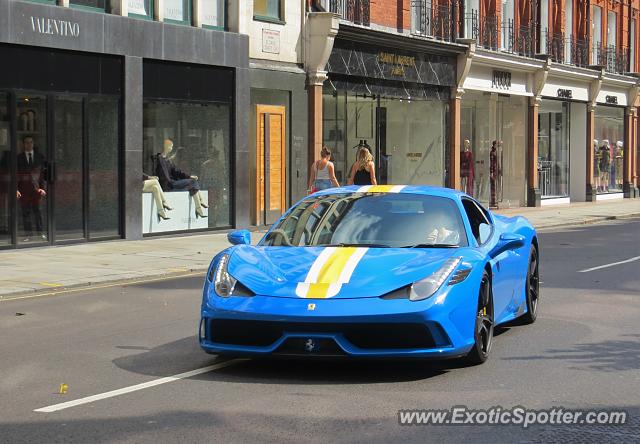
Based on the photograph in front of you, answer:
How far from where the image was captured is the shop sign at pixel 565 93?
4010 cm

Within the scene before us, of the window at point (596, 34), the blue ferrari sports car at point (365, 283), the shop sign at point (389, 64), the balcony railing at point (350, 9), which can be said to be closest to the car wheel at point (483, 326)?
the blue ferrari sports car at point (365, 283)

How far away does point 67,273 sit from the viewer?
15.4 meters

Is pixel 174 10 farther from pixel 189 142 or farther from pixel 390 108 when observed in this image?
pixel 390 108

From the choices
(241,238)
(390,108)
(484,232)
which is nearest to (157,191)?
(390,108)

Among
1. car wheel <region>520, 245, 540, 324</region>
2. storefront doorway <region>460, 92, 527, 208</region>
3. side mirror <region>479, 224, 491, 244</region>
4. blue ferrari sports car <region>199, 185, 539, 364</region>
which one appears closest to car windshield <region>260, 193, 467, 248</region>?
blue ferrari sports car <region>199, 185, 539, 364</region>

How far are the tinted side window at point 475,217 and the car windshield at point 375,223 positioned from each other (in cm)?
20

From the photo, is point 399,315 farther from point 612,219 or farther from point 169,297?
point 612,219

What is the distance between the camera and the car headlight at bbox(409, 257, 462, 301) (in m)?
7.64

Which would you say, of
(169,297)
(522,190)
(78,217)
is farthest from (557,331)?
(522,190)

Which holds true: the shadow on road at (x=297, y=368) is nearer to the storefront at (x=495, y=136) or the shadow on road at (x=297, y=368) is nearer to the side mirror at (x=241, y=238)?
the side mirror at (x=241, y=238)

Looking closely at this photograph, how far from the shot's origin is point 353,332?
752cm

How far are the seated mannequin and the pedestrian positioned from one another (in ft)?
12.0

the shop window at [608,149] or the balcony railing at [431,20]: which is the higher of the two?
the balcony railing at [431,20]

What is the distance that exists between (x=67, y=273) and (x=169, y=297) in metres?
2.95
